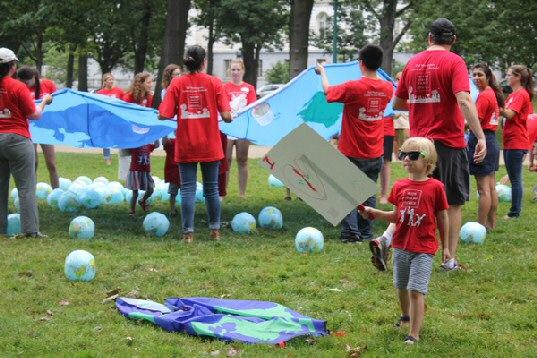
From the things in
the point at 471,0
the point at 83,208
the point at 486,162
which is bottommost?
the point at 83,208

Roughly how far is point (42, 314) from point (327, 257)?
3.04 metres

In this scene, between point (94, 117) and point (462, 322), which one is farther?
point (94, 117)

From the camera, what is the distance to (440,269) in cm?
768

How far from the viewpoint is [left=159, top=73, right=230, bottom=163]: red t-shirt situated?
8.91 meters

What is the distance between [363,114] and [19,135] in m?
3.63

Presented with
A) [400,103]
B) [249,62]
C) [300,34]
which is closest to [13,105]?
[400,103]

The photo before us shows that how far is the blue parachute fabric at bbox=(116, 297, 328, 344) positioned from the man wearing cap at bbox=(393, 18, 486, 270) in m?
1.92

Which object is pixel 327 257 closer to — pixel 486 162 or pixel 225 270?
pixel 225 270

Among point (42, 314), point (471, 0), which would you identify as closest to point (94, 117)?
point (42, 314)

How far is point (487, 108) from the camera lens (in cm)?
955

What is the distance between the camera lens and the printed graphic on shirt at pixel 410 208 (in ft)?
18.4

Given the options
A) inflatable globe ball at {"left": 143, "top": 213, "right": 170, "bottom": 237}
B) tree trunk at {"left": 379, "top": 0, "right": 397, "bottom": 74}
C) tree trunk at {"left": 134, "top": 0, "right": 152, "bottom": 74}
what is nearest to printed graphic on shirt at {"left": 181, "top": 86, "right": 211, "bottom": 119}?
inflatable globe ball at {"left": 143, "top": 213, "right": 170, "bottom": 237}

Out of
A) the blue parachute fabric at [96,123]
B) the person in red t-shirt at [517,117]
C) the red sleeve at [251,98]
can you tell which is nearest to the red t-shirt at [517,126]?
the person in red t-shirt at [517,117]

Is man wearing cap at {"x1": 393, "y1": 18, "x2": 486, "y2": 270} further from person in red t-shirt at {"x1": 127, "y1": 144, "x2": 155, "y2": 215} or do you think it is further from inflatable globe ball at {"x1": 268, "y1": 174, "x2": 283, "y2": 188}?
inflatable globe ball at {"x1": 268, "y1": 174, "x2": 283, "y2": 188}
